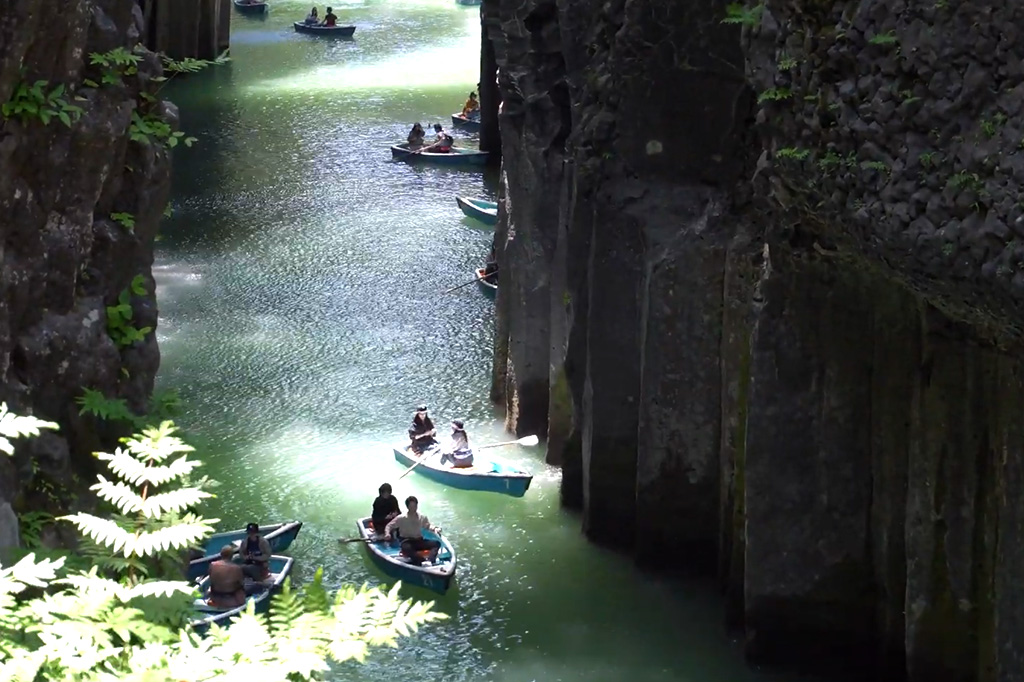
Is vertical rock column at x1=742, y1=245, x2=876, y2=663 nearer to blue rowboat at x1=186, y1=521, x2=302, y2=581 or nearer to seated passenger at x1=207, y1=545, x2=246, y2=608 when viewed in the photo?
seated passenger at x1=207, y1=545, x2=246, y2=608

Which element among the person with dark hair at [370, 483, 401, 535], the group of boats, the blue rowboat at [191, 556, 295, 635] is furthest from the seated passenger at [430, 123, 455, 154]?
the blue rowboat at [191, 556, 295, 635]

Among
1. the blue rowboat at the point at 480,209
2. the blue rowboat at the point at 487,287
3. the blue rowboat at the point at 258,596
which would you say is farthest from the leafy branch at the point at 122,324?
the blue rowboat at the point at 480,209

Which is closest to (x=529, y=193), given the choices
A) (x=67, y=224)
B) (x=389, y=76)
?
(x=67, y=224)

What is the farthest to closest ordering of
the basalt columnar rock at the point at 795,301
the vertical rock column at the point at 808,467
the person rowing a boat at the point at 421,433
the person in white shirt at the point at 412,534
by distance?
the person rowing a boat at the point at 421,433, the person in white shirt at the point at 412,534, the vertical rock column at the point at 808,467, the basalt columnar rock at the point at 795,301

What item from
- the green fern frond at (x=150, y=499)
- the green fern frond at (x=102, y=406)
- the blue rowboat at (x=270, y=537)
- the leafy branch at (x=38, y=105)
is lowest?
the blue rowboat at (x=270, y=537)

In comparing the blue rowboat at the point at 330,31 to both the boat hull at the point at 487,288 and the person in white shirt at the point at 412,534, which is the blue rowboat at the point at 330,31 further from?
the person in white shirt at the point at 412,534

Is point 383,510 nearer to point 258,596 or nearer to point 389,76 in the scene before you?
point 258,596

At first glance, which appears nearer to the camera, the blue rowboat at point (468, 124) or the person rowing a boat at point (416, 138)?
the person rowing a boat at point (416, 138)
